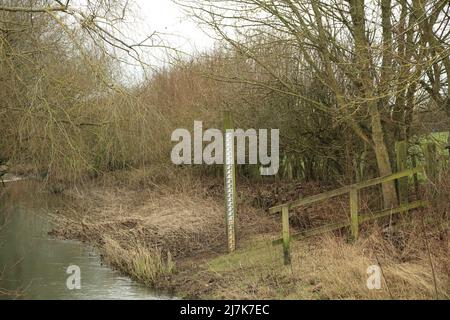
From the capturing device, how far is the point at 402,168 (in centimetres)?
1053

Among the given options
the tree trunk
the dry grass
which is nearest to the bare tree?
the tree trunk

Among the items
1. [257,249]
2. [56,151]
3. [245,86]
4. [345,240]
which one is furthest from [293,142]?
[56,151]

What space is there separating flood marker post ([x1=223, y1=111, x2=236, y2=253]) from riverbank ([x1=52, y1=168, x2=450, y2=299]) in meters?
A: 0.40

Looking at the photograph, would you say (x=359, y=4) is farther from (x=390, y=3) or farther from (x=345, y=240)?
(x=345, y=240)

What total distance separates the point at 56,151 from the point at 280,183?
30.1ft

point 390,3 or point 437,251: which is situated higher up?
point 390,3

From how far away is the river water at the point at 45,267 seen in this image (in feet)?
32.1

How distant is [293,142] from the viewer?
51.1 ft

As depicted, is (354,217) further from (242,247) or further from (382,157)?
(242,247)

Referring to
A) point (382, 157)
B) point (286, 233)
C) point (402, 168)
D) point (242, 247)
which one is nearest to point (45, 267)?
point (242, 247)

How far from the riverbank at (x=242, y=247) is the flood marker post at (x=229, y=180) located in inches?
15.6

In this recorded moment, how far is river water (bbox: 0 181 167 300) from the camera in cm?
978

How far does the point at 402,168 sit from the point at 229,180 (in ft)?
10.7

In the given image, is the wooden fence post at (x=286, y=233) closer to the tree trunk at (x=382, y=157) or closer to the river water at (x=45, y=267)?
the river water at (x=45, y=267)
